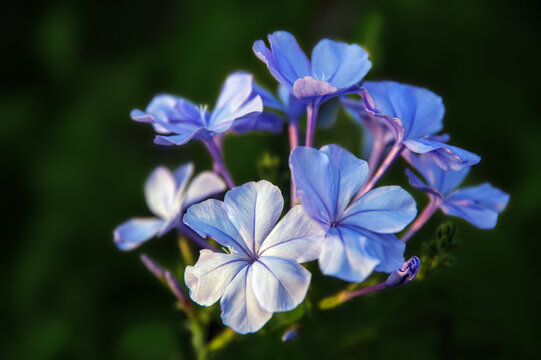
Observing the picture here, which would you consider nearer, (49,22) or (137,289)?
(137,289)

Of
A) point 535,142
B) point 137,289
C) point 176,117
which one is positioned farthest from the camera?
point 535,142

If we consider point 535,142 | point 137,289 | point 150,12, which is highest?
point 150,12

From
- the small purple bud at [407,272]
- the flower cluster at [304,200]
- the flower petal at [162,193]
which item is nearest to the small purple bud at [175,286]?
the flower cluster at [304,200]

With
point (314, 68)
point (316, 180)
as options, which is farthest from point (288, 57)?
point (316, 180)

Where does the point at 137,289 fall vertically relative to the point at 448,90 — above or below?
below

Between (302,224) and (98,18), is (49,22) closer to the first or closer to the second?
(98,18)

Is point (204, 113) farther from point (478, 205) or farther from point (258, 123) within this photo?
point (478, 205)

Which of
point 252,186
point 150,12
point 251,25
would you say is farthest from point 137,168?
point 252,186
